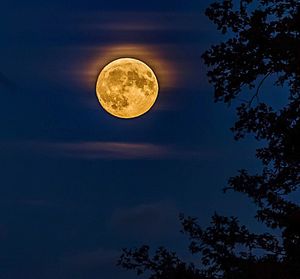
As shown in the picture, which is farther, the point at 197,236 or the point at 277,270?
the point at 197,236

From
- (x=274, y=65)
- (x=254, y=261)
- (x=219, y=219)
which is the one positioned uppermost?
(x=274, y=65)

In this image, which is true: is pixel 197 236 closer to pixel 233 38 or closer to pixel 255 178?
pixel 255 178

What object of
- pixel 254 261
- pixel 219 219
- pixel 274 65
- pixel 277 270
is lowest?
pixel 277 270

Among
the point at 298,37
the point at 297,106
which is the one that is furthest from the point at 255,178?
the point at 298,37

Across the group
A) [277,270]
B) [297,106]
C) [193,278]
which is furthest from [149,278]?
[297,106]

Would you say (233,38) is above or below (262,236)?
above

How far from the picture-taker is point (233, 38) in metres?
20.2

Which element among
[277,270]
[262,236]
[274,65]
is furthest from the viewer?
[262,236]

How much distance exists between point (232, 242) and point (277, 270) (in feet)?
10.4

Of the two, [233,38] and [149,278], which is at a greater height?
[233,38]

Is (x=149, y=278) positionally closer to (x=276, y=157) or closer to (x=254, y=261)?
(x=254, y=261)

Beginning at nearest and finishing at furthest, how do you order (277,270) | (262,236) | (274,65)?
1. (277,270)
2. (274,65)
3. (262,236)

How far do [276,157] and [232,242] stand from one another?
7.98 ft

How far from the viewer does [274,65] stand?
65.5 feet
